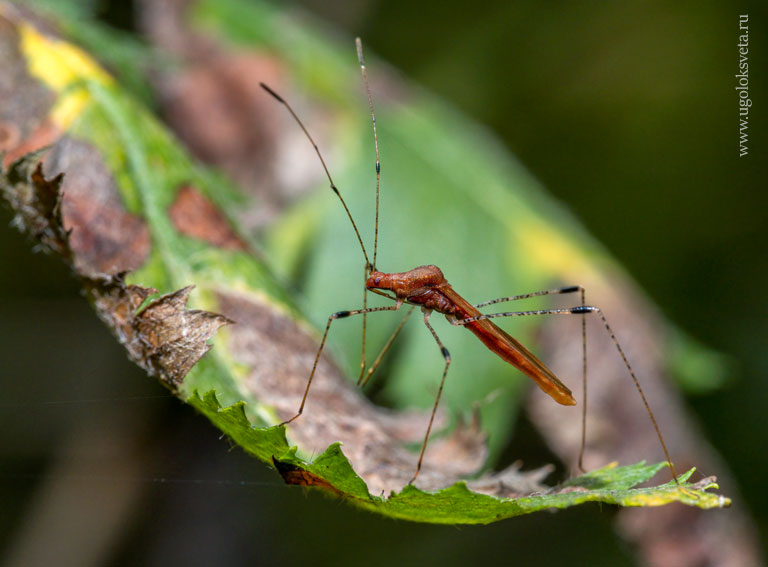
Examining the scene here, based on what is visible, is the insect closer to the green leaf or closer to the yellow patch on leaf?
the green leaf

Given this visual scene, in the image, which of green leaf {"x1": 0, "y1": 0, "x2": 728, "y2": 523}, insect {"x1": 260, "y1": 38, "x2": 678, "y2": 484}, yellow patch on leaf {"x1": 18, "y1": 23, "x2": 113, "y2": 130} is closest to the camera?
green leaf {"x1": 0, "y1": 0, "x2": 728, "y2": 523}

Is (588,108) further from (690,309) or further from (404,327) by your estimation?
(404,327)

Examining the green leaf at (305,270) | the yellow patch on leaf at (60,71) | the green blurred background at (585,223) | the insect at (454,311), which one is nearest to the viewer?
the green leaf at (305,270)

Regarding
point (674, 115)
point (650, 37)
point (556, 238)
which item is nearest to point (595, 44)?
point (650, 37)

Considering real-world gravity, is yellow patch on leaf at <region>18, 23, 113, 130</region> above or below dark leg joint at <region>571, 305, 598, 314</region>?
above

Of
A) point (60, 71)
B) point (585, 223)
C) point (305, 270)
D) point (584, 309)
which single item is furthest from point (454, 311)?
point (585, 223)

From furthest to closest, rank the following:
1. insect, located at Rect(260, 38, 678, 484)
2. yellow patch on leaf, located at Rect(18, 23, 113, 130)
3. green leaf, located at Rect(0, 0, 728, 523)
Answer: insect, located at Rect(260, 38, 678, 484), yellow patch on leaf, located at Rect(18, 23, 113, 130), green leaf, located at Rect(0, 0, 728, 523)

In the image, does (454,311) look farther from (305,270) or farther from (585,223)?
(585,223)

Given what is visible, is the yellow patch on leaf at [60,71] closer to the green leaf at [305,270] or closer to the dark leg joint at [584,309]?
the green leaf at [305,270]

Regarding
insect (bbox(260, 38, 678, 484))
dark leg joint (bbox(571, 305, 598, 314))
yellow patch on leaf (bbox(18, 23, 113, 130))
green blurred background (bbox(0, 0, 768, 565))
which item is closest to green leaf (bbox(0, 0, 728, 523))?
yellow patch on leaf (bbox(18, 23, 113, 130))

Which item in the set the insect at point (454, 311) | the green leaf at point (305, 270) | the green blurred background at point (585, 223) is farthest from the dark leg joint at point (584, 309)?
the green blurred background at point (585, 223)
